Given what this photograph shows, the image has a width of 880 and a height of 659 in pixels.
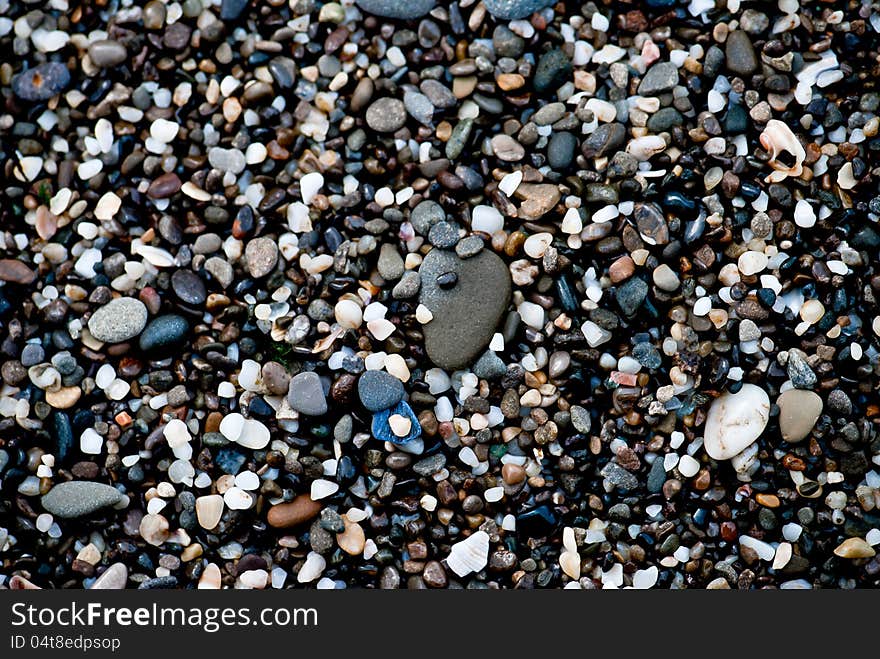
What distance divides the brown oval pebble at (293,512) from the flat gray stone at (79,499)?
1.04 ft

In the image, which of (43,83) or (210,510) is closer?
(210,510)

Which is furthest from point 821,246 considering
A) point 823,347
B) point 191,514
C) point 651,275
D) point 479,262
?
point 191,514

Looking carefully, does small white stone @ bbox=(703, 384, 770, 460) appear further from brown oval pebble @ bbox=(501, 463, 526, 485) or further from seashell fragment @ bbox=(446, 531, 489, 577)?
seashell fragment @ bbox=(446, 531, 489, 577)

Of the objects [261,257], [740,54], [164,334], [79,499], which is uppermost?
[740,54]

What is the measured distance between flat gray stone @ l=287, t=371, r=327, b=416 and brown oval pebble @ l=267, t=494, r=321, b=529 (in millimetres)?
177

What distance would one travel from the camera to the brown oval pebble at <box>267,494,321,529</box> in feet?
5.16

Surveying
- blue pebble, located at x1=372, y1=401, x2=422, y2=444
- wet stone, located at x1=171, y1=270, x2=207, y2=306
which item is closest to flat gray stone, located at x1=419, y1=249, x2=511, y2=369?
blue pebble, located at x1=372, y1=401, x2=422, y2=444

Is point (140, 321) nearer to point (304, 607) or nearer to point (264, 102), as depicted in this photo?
point (264, 102)

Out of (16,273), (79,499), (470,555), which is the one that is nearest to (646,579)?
(470,555)

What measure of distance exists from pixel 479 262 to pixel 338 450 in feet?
1.56

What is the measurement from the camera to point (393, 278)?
1.62 meters

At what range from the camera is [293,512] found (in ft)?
5.16

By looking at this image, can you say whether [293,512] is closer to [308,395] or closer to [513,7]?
[308,395]

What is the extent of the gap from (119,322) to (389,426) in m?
0.60
